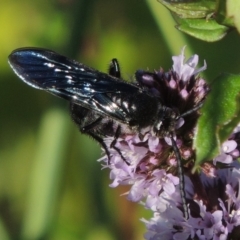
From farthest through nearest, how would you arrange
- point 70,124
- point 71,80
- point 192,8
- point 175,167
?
point 70,124 < point 71,80 < point 175,167 < point 192,8

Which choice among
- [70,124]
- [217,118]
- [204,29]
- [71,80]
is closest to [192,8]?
[204,29]

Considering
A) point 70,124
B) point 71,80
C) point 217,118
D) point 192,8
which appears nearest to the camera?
point 217,118

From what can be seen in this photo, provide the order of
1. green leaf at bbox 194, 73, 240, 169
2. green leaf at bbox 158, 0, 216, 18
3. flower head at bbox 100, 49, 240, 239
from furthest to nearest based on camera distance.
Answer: flower head at bbox 100, 49, 240, 239, green leaf at bbox 158, 0, 216, 18, green leaf at bbox 194, 73, 240, 169

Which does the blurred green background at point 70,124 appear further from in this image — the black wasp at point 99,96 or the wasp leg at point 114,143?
the wasp leg at point 114,143

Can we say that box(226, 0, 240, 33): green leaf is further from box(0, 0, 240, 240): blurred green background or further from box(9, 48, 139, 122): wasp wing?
box(0, 0, 240, 240): blurred green background

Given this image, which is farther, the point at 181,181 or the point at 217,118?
the point at 181,181

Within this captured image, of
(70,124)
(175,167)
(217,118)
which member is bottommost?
(70,124)

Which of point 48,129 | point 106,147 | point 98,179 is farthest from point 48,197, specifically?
point 106,147

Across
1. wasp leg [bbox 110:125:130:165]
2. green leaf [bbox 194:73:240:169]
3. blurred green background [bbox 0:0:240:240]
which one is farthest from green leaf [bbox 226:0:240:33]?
blurred green background [bbox 0:0:240:240]

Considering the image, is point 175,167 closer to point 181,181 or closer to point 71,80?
point 181,181
